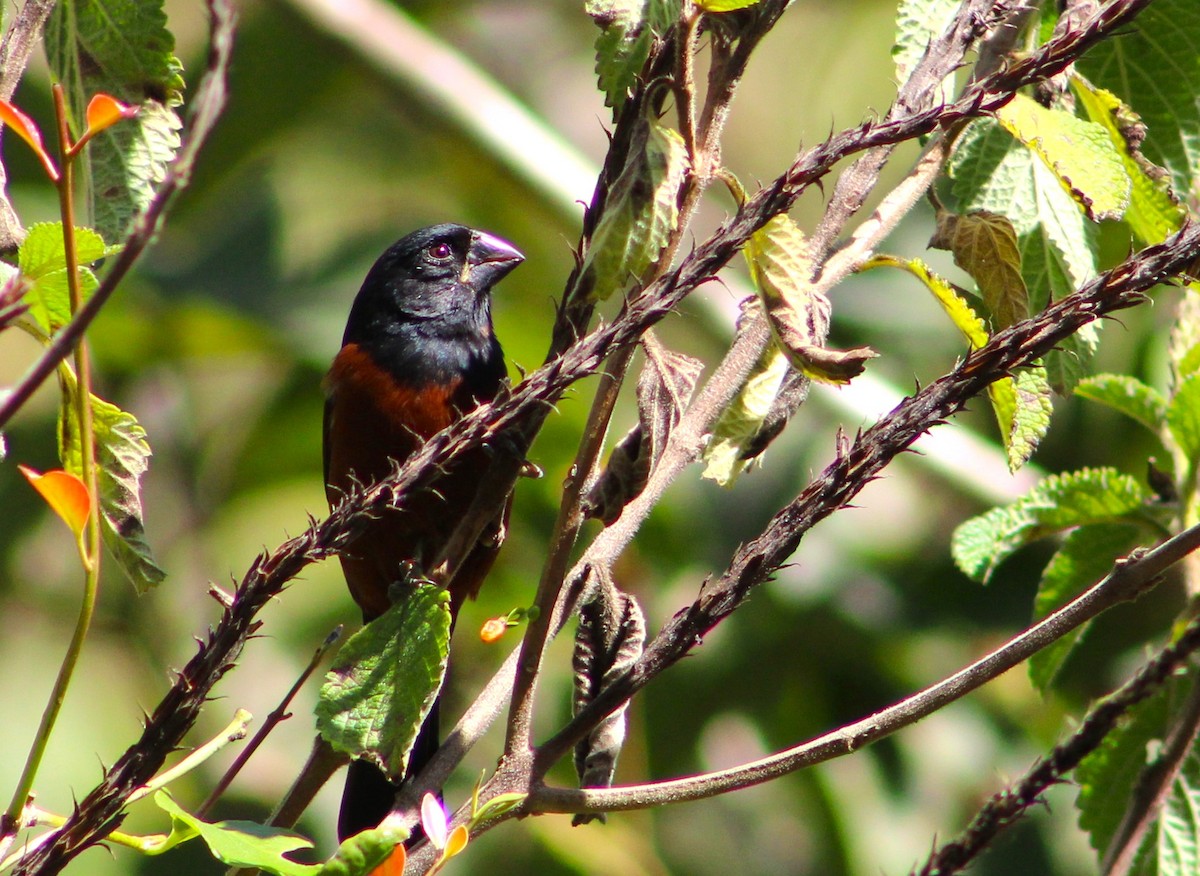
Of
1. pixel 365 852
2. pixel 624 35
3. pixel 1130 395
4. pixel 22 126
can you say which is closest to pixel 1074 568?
pixel 1130 395

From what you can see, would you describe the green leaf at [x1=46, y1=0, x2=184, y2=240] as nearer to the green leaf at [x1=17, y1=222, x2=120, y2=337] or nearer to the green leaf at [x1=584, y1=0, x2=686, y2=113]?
the green leaf at [x1=17, y1=222, x2=120, y2=337]

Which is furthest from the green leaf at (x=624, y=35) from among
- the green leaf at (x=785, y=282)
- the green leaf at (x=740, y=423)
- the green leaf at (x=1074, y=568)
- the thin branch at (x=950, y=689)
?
the green leaf at (x=1074, y=568)

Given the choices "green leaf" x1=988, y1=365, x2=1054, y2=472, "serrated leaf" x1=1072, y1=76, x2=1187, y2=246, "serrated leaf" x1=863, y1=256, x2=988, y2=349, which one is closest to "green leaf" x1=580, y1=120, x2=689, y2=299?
"serrated leaf" x1=863, y1=256, x2=988, y2=349

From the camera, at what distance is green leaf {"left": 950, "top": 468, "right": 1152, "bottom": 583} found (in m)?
2.42

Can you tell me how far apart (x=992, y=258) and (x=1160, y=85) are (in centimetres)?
70

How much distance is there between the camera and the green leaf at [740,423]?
1.83 meters

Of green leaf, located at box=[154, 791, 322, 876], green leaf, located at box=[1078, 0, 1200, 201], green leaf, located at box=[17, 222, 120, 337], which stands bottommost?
green leaf, located at box=[154, 791, 322, 876]

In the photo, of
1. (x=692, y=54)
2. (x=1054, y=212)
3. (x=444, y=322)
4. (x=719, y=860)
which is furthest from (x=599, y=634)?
(x=719, y=860)

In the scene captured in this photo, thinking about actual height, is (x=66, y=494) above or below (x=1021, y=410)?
below

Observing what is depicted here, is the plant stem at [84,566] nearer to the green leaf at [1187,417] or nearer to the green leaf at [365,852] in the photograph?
the green leaf at [365,852]

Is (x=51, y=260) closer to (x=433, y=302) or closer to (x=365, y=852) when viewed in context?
(x=365, y=852)

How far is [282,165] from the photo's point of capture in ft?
26.5

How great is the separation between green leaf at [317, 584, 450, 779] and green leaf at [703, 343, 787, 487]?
→ 41 cm

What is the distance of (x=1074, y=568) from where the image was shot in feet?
8.35
